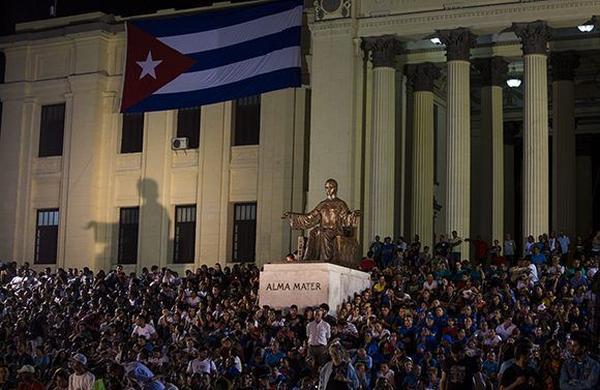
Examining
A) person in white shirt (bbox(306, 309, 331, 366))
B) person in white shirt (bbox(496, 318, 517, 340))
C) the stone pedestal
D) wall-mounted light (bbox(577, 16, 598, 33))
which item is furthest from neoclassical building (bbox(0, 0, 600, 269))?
person in white shirt (bbox(306, 309, 331, 366))

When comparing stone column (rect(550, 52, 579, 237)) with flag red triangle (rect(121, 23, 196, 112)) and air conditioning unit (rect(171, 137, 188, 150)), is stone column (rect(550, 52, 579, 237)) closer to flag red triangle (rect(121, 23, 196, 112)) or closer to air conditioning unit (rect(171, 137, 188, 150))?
flag red triangle (rect(121, 23, 196, 112))

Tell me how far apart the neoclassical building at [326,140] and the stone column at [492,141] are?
0.07m

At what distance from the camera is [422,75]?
135 feet

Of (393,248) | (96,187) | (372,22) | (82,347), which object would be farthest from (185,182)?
(82,347)

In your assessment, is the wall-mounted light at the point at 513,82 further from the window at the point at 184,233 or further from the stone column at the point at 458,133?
the window at the point at 184,233

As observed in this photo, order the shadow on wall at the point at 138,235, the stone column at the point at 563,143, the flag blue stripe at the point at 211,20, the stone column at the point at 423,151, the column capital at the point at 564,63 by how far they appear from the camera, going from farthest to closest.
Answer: the shadow on wall at the point at 138,235, the stone column at the point at 423,151, the column capital at the point at 564,63, the stone column at the point at 563,143, the flag blue stripe at the point at 211,20

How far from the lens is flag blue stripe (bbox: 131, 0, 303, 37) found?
125 ft

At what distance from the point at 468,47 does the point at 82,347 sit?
1539 centimetres

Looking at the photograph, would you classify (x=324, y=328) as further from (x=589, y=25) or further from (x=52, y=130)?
(x=52, y=130)

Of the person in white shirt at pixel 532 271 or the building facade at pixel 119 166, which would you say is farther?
the building facade at pixel 119 166

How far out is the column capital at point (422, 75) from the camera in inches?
1610

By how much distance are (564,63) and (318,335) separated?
1848 cm

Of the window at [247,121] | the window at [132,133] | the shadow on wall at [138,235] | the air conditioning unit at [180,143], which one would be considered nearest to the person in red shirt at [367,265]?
the window at [247,121]

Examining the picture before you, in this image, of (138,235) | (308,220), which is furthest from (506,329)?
(138,235)
